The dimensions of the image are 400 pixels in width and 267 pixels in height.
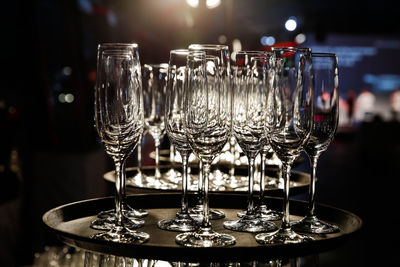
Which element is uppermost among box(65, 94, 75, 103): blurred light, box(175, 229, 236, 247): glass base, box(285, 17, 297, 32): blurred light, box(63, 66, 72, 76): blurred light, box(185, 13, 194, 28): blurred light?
box(285, 17, 297, 32): blurred light

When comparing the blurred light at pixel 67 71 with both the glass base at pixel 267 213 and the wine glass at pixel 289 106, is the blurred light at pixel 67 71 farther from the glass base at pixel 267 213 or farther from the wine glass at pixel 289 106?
the wine glass at pixel 289 106

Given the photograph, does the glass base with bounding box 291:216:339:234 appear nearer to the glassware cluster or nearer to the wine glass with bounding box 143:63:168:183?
the glassware cluster

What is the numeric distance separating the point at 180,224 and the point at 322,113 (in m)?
0.42

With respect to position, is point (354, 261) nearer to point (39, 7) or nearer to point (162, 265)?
point (39, 7)

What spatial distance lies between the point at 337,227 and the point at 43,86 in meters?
3.81

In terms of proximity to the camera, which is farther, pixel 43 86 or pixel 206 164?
pixel 43 86

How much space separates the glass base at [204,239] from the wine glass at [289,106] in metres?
0.07

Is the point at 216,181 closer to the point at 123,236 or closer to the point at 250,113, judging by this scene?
the point at 250,113

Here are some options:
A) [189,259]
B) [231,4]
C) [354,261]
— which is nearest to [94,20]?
[231,4]

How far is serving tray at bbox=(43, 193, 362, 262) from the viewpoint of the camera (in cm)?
95

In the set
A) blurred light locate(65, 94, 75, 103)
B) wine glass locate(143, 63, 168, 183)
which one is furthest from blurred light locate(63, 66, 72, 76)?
wine glass locate(143, 63, 168, 183)

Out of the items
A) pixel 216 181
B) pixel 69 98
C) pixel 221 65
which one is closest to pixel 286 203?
pixel 221 65

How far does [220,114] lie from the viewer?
3.60 feet

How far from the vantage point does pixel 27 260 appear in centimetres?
396
